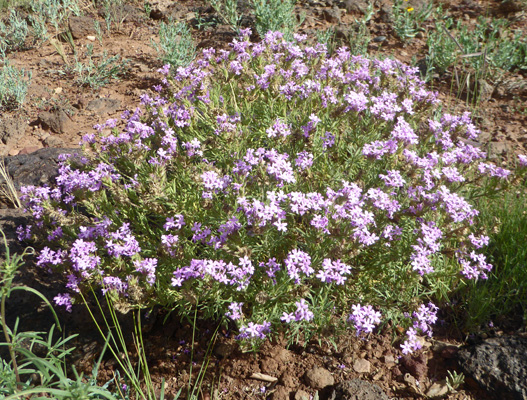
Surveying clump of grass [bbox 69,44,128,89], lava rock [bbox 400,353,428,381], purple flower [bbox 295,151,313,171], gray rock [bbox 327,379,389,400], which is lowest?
lava rock [bbox 400,353,428,381]

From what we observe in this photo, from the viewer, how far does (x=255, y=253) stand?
3.25m

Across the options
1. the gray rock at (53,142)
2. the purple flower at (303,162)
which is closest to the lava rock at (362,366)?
the purple flower at (303,162)

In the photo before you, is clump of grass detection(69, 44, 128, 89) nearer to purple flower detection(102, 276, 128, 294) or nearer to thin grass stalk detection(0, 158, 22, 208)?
thin grass stalk detection(0, 158, 22, 208)

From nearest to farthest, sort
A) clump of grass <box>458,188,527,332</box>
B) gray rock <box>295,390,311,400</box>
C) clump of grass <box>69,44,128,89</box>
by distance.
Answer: gray rock <box>295,390,311,400</box>
clump of grass <box>458,188,527,332</box>
clump of grass <box>69,44,128,89</box>

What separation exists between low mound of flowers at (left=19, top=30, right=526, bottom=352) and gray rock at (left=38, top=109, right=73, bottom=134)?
2057mm

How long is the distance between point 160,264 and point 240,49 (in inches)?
91.3

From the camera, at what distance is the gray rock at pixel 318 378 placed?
318 cm

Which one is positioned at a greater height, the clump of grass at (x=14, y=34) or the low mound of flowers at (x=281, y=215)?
the clump of grass at (x=14, y=34)

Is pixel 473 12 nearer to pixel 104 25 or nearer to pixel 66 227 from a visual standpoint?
pixel 104 25

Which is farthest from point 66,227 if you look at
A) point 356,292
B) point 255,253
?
point 356,292

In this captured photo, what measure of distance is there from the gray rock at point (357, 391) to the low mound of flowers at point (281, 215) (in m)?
0.36

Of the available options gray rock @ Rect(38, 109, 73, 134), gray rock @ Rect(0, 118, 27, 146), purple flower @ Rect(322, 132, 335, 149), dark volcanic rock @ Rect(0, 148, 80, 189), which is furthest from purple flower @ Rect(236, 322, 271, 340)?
gray rock @ Rect(0, 118, 27, 146)

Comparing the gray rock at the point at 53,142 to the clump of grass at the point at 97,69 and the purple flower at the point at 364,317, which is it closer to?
the clump of grass at the point at 97,69

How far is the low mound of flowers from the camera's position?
2.90 meters
